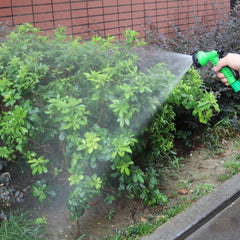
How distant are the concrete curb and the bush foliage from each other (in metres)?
0.33

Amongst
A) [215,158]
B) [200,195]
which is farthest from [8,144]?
[215,158]

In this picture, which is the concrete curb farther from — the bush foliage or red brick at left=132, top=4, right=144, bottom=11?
red brick at left=132, top=4, right=144, bottom=11

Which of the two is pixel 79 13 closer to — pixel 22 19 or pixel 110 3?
pixel 110 3

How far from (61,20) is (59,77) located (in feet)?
7.22

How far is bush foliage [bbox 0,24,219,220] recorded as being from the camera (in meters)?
3.03

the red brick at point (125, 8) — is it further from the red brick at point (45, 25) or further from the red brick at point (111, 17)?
the red brick at point (45, 25)

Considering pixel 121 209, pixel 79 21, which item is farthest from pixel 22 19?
pixel 121 209

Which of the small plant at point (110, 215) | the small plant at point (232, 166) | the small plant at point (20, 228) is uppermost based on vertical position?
the small plant at point (20, 228)

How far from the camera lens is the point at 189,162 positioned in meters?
4.86

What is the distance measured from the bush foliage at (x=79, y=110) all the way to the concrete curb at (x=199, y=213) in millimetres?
333

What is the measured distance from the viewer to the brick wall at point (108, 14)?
16.1ft

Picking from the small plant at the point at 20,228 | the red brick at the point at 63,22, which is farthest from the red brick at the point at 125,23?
the small plant at the point at 20,228

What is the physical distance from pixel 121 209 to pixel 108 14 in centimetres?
307

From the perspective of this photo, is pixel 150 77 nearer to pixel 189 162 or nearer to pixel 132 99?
pixel 132 99
